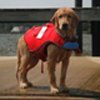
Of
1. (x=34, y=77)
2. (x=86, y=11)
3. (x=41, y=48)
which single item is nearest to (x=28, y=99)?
(x=41, y=48)

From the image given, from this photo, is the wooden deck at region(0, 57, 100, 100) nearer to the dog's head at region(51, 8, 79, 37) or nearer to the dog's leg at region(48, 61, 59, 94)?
the dog's leg at region(48, 61, 59, 94)

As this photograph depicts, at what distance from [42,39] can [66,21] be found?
71cm

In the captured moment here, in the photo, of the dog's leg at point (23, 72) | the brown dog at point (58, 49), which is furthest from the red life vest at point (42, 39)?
the dog's leg at point (23, 72)

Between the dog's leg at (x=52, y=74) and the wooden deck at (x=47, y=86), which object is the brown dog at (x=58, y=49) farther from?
the wooden deck at (x=47, y=86)

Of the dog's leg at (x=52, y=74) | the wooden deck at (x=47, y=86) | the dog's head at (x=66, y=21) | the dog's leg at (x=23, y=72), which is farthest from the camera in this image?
the dog's leg at (x=23, y=72)

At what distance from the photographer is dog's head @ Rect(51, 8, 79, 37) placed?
8.13m

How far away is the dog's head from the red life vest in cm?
17

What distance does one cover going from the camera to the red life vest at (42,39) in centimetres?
840

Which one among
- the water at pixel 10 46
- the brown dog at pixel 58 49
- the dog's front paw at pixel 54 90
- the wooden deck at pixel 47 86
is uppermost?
the brown dog at pixel 58 49

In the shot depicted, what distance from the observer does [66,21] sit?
26.6ft

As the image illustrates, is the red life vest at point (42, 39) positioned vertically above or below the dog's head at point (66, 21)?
below

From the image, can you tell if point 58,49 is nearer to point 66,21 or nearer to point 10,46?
point 66,21

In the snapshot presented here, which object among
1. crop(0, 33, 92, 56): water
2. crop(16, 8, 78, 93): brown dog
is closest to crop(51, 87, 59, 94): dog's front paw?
crop(16, 8, 78, 93): brown dog

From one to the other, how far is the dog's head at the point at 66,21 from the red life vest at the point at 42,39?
0.54ft
